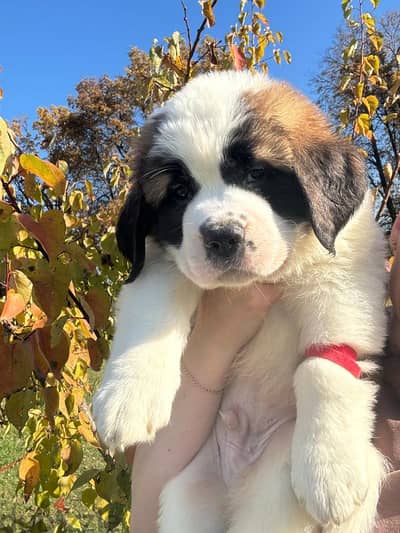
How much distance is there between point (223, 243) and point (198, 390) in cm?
54

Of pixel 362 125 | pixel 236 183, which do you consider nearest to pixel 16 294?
pixel 236 183

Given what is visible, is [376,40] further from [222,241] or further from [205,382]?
[205,382]

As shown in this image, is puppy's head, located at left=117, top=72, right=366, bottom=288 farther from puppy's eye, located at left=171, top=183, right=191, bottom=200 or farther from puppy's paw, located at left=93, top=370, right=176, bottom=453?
puppy's paw, located at left=93, top=370, right=176, bottom=453

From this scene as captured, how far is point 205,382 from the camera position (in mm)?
1909

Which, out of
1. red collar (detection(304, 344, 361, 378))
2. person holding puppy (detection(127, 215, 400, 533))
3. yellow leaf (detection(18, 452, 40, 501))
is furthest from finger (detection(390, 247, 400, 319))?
yellow leaf (detection(18, 452, 40, 501))

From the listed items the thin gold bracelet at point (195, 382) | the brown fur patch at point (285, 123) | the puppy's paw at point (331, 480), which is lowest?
the puppy's paw at point (331, 480)

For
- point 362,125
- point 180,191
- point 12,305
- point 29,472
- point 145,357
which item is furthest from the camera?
point 362,125

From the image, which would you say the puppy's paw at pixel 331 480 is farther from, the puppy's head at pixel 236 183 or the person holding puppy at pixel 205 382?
the puppy's head at pixel 236 183

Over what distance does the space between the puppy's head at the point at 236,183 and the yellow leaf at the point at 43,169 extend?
396 millimetres

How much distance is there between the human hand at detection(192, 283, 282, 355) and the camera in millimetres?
1912

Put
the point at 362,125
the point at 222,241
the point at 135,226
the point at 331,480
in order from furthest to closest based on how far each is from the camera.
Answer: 1. the point at 362,125
2. the point at 135,226
3. the point at 222,241
4. the point at 331,480

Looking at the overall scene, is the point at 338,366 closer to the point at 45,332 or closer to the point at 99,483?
the point at 45,332

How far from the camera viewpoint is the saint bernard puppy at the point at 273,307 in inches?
62.8

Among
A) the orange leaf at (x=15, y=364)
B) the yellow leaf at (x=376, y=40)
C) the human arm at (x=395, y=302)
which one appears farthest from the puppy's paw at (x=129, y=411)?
the yellow leaf at (x=376, y=40)
